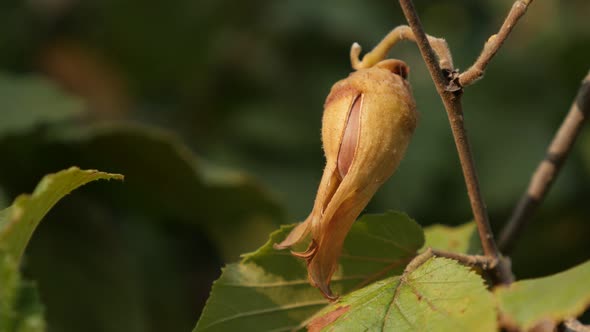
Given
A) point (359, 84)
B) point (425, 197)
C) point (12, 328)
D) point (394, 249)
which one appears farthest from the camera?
point (425, 197)

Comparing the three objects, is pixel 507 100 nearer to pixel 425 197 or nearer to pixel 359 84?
pixel 425 197

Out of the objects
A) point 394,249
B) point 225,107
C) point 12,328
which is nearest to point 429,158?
point 225,107

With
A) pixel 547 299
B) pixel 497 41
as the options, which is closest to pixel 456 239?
pixel 497 41

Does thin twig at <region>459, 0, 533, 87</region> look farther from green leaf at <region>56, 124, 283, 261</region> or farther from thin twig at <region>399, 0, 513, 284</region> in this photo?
green leaf at <region>56, 124, 283, 261</region>

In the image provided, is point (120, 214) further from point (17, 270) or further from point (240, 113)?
point (17, 270)

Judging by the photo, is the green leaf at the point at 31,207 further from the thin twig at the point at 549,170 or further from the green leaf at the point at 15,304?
the thin twig at the point at 549,170

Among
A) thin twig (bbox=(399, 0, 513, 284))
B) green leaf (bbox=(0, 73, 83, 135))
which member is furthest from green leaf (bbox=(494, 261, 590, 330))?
green leaf (bbox=(0, 73, 83, 135))

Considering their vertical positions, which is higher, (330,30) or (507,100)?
(330,30)
